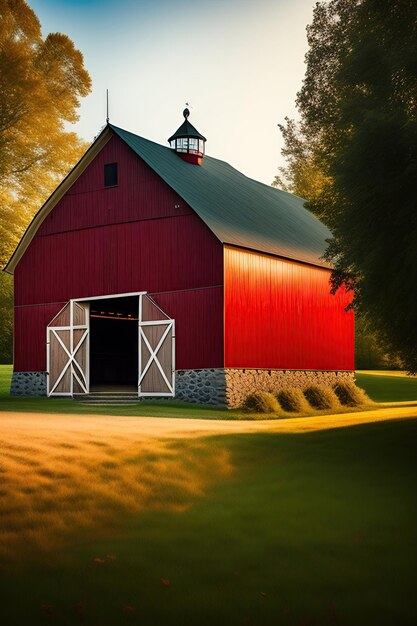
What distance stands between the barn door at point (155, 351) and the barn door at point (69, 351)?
2440 millimetres

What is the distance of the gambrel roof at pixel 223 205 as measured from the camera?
25.5m

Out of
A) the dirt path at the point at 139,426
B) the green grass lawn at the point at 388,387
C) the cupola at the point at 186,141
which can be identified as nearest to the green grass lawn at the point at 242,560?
the dirt path at the point at 139,426

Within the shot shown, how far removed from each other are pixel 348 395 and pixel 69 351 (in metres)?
9.85

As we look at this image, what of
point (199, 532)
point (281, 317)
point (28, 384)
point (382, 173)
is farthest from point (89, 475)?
point (28, 384)

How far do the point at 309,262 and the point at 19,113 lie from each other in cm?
1719

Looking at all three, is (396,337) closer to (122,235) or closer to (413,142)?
(413,142)

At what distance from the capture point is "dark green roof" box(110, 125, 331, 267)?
25469mm

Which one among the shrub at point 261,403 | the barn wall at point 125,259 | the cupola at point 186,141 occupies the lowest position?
the shrub at point 261,403

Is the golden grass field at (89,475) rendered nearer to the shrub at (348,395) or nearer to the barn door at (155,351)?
the barn door at (155,351)

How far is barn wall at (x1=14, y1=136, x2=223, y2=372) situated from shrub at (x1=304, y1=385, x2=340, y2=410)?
4.19 meters

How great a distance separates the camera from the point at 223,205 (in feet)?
89.4

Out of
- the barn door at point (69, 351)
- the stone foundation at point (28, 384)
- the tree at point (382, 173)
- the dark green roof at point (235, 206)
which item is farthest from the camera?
the stone foundation at point (28, 384)

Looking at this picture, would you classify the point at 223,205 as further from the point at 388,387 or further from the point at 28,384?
the point at 388,387

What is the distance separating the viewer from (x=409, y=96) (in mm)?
16375
